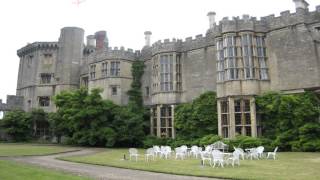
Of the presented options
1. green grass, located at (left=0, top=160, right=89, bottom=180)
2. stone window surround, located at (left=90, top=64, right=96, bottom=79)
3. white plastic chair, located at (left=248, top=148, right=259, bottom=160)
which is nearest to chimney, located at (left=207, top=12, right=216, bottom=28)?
stone window surround, located at (left=90, top=64, right=96, bottom=79)

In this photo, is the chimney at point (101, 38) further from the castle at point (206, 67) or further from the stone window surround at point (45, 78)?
the stone window surround at point (45, 78)

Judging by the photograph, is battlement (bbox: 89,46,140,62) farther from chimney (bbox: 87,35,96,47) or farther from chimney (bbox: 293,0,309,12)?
chimney (bbox: 293,0,309,12)

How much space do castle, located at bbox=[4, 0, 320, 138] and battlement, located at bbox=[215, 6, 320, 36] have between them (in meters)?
0.08

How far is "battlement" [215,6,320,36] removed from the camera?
26.5m

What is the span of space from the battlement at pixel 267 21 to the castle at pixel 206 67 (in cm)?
8

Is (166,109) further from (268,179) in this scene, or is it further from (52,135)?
(268,179)

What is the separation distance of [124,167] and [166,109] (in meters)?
17.4

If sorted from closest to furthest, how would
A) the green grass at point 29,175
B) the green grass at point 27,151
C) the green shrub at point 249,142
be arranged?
1. the green grass at point 29,175
2. the green grass at point 27,151
3. the green shrub at point 249,142

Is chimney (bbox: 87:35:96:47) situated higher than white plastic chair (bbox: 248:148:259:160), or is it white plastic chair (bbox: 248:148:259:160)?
chimney (bbox: 87:35:96:47)

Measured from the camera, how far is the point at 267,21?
28.2 meters

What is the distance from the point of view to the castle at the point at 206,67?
86.4 feet

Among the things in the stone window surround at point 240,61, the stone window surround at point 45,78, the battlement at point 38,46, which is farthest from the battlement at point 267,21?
the stone window surround at point 45,78

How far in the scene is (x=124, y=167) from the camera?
15711 millimetres

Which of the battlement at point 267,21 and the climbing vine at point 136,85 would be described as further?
the climbing vine at point 136,85
